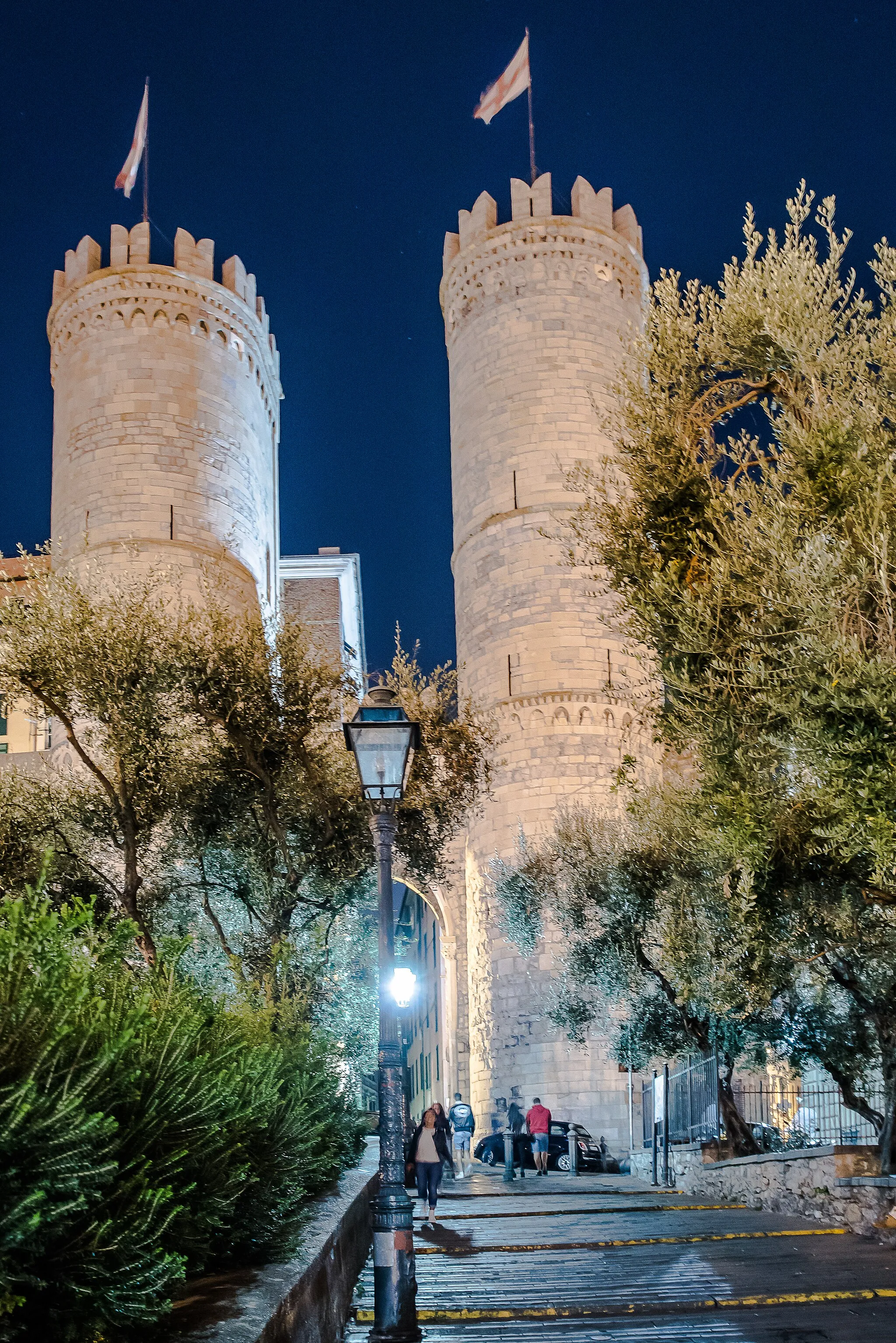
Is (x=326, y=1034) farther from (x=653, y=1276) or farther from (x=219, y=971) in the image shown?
(x=653, y=1276)

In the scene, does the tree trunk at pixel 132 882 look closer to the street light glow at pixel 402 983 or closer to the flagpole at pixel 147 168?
the street light glow at pixel 402 983

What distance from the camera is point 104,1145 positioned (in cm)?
285

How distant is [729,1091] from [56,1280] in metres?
10.9

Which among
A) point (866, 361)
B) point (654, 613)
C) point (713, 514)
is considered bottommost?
point (654, 613)

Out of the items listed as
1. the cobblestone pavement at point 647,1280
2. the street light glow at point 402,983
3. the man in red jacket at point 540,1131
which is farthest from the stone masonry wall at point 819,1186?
the man in red jacket at point 540,1131

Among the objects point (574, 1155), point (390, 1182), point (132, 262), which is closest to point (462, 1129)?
point (574, 1155)

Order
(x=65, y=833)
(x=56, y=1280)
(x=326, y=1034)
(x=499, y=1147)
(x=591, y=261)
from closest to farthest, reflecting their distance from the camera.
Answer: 1. (x=56, y=1280)
2. (x=326, y=1034)
3. (x=65, y=833)
4. (x=499, y=1147)
5. (x=591, y=261)

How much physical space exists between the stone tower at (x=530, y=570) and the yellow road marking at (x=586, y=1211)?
10.6 m

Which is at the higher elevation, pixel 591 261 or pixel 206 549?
pixel 591 261

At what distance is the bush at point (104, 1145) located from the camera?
2.41 meters

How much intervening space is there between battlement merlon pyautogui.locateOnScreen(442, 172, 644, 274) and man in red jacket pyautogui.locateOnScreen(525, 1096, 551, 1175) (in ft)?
58.6

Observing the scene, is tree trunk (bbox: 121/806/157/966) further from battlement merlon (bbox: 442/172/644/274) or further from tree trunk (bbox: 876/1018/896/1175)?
battlement merlon (bbox: 442/172/644/274)

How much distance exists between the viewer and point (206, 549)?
2400 centimetres

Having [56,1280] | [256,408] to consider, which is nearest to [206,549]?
[256,408]
